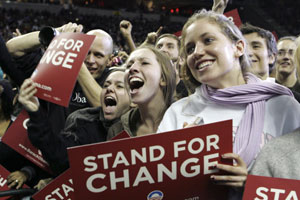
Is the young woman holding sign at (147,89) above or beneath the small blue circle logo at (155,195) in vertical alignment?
above

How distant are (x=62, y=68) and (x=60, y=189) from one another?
0.45m

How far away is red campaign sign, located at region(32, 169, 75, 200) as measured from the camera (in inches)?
54.4

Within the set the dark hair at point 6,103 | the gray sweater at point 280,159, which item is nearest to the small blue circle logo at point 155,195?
the gray sweater at point 280,159

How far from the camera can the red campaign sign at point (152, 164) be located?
0.98 meters

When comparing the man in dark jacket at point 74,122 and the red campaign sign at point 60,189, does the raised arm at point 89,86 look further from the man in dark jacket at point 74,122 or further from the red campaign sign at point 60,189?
the red campaign sign at point 60,189

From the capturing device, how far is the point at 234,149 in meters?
1.08

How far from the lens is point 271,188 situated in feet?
3.16

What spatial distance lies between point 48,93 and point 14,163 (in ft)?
2.15

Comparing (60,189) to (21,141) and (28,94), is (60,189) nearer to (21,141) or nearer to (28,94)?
(21,141)

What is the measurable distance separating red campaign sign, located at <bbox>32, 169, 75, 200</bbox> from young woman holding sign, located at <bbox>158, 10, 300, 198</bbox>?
41cm

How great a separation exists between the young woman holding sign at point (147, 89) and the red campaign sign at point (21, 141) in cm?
28

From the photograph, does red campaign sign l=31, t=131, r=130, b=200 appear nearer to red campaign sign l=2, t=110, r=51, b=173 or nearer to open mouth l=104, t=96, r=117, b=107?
red campaign sign l=2, t=110, r=51, b=173

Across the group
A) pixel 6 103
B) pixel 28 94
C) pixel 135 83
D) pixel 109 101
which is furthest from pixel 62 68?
pixel 6 103

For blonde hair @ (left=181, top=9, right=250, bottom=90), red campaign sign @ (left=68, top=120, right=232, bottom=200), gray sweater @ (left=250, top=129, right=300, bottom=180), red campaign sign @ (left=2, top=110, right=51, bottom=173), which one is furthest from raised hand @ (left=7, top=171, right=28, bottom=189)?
gray sweater @ (left=250, top=129, right=300, bottom=180)
